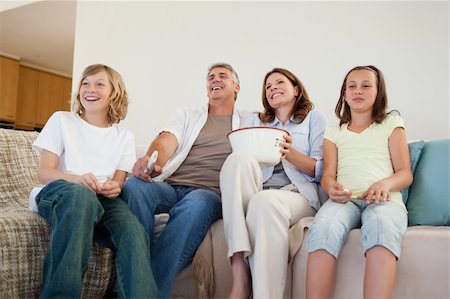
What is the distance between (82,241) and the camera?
1.15 metres

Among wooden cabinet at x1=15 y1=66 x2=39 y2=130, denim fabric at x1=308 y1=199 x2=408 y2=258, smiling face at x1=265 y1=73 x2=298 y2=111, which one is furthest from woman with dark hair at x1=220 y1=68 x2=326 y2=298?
wooden cabinet at x1=15 y1=66 x2=39 y2=130

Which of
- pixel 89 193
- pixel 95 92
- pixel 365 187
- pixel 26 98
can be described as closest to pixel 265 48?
pixel 95 92

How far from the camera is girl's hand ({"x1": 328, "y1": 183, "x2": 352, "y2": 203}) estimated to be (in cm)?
133

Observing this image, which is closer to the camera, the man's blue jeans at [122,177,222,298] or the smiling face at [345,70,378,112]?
the man's blue jeans at [122,177,222,298]

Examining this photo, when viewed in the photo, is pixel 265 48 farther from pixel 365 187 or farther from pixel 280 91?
pixel 365 187

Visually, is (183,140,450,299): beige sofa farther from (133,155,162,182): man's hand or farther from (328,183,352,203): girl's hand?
(133,155,162,182): man's hand

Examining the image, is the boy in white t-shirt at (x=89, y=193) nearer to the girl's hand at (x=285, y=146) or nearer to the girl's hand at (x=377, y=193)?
the girl's hand at (x=285, y=146)

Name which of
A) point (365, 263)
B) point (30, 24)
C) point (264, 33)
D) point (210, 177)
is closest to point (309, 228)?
point (365, 263)

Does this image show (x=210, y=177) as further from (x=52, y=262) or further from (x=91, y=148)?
(x=52, y=262)

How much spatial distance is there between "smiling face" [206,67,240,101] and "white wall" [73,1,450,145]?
834mm

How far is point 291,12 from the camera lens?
8.84 feet

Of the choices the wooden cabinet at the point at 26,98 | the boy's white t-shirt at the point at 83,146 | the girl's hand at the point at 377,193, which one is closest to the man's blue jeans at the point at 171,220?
the boy's white t-shirt at the point at 83,146

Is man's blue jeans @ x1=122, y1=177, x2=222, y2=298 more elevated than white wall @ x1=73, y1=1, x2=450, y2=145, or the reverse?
white wall @ x1=73, y1=1, x2=450, y2=145

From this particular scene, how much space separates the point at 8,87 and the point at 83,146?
5.23 m
